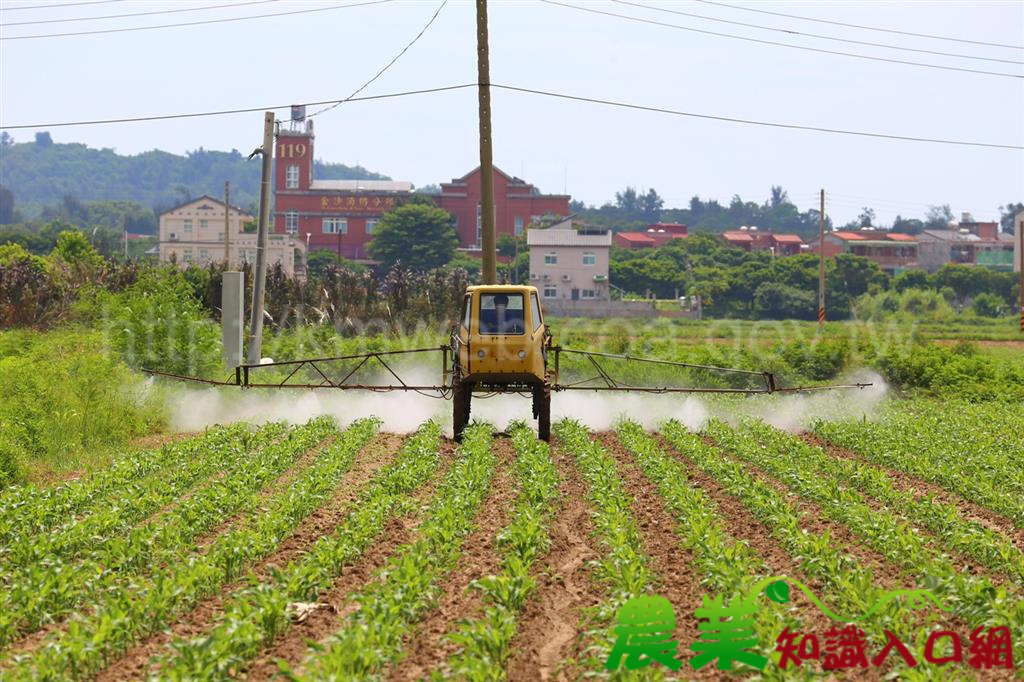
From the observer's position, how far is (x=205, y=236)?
125 m

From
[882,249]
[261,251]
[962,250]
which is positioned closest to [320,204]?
[882,249]

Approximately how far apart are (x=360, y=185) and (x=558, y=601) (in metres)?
142

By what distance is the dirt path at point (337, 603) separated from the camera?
9109 millimetres

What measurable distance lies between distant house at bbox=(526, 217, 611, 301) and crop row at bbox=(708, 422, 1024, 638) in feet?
265

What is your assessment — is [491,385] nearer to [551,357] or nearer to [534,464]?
[534,464]

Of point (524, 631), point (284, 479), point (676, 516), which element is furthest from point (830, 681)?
point (284, 479)

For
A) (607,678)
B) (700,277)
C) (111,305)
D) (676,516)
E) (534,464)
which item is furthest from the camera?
(700,277)

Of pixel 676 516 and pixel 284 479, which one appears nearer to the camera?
pixel 676 516

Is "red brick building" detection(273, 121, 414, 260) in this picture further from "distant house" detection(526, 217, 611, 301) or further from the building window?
"distant house" detection(526, 217, 611, 301)

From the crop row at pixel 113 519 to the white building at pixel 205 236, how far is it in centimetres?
8621

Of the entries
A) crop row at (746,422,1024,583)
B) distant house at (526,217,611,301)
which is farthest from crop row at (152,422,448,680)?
distant house at (526,217,611,301)

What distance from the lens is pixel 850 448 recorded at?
2198cm

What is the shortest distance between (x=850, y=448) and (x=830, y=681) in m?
14.0

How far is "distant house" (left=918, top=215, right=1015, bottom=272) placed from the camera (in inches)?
5546
